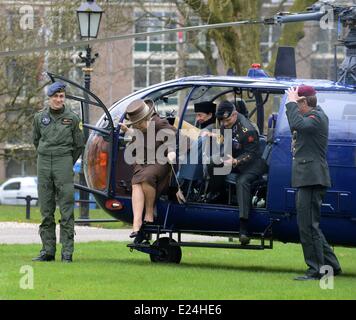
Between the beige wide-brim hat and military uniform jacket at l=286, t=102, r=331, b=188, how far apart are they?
2.21 m

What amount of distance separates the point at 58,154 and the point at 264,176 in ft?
7.91

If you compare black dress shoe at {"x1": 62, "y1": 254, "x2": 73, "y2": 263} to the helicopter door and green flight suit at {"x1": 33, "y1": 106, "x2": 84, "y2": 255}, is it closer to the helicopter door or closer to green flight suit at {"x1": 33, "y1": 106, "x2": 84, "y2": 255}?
green flight suit at {"x1": 33, "y1": 106, "x2": 84, "y2": 255}

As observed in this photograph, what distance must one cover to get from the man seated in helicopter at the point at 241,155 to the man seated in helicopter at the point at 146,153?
0.59m

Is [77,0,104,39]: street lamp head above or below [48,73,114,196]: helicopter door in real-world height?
above

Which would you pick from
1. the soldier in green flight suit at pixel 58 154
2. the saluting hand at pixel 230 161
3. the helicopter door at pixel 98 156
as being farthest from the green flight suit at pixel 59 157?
the saluting hand at pixel 230 161

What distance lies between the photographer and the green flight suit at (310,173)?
40.2 feet

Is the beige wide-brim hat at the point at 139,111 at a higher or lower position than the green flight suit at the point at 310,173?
higher

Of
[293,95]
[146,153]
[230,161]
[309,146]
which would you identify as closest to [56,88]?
[146,153]

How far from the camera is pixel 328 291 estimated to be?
11414mm

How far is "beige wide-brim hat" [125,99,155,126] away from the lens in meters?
13.9

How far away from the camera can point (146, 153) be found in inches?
551

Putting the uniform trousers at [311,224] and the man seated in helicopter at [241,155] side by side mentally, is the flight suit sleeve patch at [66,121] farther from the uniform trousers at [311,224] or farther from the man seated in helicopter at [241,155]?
the uniform trousers at [311,224]

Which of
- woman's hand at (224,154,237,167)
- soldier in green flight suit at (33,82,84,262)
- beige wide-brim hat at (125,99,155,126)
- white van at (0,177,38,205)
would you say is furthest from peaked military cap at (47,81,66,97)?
white van at (0,177,38,205)

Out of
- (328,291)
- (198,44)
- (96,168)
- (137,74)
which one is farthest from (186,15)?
(137,74)
